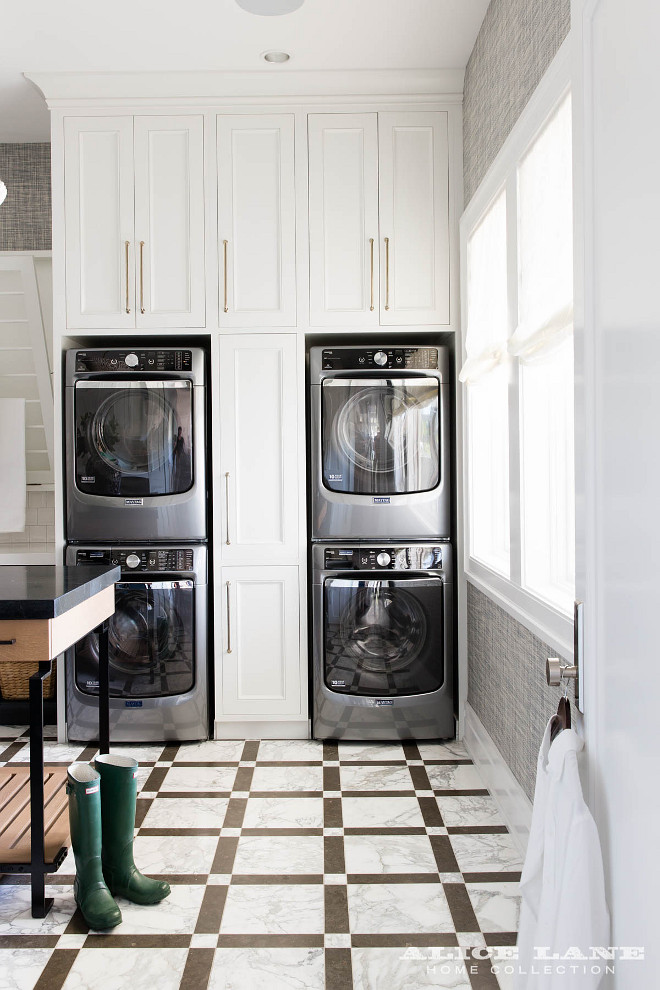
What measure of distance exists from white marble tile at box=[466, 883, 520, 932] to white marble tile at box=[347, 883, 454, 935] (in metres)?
0.08

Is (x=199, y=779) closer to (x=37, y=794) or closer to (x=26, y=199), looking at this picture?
(x=37, y=794)

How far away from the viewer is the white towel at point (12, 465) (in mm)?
3695

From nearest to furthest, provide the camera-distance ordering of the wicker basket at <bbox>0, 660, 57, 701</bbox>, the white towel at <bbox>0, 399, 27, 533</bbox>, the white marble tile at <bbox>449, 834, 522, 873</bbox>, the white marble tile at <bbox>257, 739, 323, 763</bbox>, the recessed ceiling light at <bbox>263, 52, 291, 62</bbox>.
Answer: the white marble tile at <bbox>449, 834, 522, 873</bbox>
the recessed ceiling light at <bbox>263, 52, 291, 62</bbox>
the white marble tile at <bbox>257, 739, 323, 763</bbox>
the wicker basket at <bbox>0, 660, 57, 701</bbox>
the white towel at <bbox>0, 399, 27, 533</bbox>

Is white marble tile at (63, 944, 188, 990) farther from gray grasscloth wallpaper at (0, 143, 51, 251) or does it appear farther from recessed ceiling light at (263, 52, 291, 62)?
gray grasscloth wallpaper at (0, 143, 51, 251)

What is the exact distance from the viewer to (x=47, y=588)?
6.75ft

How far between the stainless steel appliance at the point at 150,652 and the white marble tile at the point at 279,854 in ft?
2.87

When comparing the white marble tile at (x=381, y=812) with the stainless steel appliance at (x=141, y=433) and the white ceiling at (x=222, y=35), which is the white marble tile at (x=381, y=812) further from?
the white ceiling at (x=222, y=35)

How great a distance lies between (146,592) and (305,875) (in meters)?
1.36

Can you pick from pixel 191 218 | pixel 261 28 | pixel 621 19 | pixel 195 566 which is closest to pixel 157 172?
pixel 191 218

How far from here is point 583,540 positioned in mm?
1137

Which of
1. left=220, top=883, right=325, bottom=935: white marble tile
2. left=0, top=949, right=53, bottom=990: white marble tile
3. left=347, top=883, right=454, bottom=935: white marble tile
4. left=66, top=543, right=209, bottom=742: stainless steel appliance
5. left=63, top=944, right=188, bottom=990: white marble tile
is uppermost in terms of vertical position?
left=66, top=543, right=209, bottom=742: stainless steel appliance

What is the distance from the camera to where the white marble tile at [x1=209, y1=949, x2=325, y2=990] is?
66.9 inches

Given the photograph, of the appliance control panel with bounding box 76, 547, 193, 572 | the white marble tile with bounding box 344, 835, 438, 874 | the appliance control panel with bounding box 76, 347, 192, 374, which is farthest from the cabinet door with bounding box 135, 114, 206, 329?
the white marble tile with bounding box 344, 835, 438, 874

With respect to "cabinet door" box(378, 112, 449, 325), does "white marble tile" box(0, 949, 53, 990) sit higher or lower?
lower
